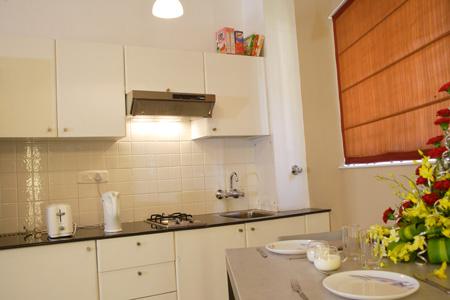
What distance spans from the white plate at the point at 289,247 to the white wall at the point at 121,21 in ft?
7.21

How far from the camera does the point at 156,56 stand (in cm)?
287

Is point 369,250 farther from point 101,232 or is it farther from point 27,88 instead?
point 27,88

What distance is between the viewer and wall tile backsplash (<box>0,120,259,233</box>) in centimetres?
272

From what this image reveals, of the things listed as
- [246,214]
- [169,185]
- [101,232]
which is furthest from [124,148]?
[246,214]

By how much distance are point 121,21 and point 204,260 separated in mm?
2064

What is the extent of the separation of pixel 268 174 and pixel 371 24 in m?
1.45

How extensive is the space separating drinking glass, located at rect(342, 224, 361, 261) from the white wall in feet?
7.92

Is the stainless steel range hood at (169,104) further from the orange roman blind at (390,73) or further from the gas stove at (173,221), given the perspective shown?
the orange roman blind at (390,73)

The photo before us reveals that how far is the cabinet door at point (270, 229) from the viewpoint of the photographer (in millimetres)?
2797

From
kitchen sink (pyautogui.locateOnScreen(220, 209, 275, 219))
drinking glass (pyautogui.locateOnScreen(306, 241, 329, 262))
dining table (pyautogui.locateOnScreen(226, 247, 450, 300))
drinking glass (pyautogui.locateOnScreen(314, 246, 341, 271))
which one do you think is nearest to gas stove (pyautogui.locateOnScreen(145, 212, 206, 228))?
kitchen sink (pyautogui.locateOnScreen(220, 209, 275, 219))

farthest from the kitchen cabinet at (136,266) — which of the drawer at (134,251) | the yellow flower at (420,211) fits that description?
the yellow flower at (420,211)

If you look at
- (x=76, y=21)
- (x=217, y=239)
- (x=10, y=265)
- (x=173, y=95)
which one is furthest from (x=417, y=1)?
(x=10, y=265)

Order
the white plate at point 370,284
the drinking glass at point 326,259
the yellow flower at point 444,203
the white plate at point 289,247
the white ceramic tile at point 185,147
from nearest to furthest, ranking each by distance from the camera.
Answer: the white plate at point 370,284 < the yellow flower at point 444,203 < the drinking glass at point 326,259 < the white plate at point 289,247 < the white ceramic tile at point 185,147

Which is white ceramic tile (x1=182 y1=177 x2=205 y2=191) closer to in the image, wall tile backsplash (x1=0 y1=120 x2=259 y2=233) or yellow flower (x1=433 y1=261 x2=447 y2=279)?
wall tile backsplash (x1=0 y1=120 x2=259 y2=233)
